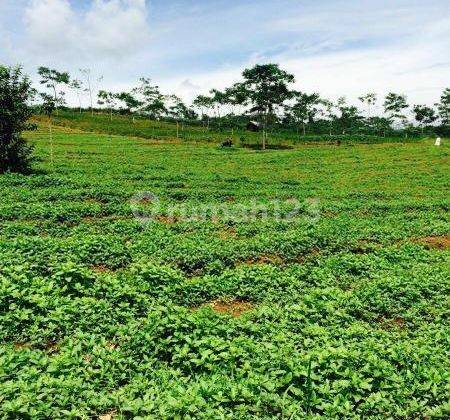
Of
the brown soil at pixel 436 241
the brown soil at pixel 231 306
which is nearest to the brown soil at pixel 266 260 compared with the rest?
the brown soil at pixel 231 306

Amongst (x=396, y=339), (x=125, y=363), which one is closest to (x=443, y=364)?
(x=396, y=339)

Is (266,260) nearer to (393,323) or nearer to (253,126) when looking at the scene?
(393,323)

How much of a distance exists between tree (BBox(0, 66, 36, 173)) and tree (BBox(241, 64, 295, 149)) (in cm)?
4319

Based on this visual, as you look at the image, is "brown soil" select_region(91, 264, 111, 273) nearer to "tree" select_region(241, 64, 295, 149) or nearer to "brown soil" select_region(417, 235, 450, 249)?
"brown soil" select_region(417, 235, 450, 249)

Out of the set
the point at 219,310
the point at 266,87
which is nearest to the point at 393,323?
the point at 219,310

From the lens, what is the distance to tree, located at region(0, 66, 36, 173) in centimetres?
2873

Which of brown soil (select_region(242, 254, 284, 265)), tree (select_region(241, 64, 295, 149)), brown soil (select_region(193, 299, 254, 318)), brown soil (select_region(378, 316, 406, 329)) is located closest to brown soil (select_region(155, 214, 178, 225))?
brown soil (select_region(242, 254, 284, 265))

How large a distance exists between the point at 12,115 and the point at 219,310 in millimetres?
24880

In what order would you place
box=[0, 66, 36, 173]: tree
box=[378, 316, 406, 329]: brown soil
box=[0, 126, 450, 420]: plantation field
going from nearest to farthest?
1. box=[0, 126, 450, 420]: plantation field
2. box=[378, 316, 406, 329]: brown soil
3. box=[0, 66, 36, 173]: tree

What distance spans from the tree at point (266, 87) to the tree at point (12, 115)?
1700 inches

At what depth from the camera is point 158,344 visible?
8188 millimetres

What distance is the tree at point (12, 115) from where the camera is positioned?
28734mm

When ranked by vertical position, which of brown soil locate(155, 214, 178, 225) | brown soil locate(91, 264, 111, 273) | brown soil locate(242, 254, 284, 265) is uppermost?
brown soil locate(155, 214, 178, 225)

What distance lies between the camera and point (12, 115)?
28.9 m
